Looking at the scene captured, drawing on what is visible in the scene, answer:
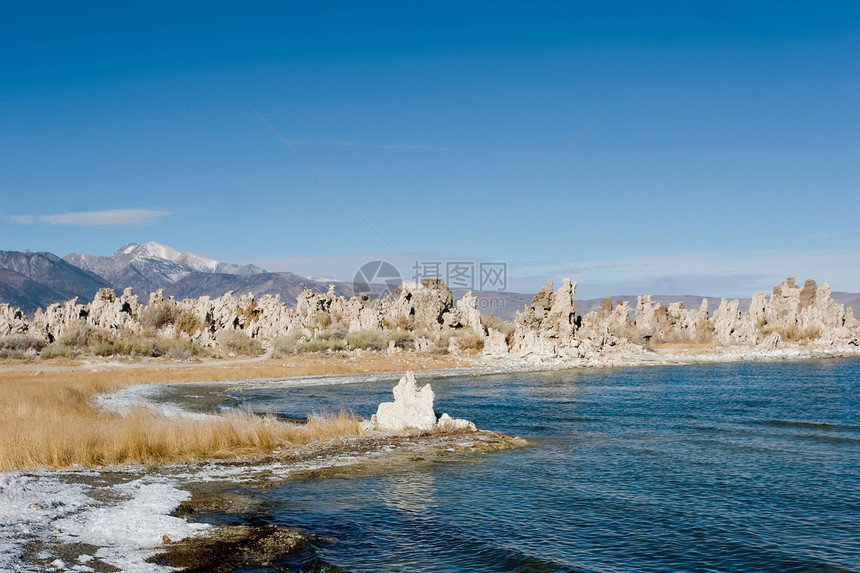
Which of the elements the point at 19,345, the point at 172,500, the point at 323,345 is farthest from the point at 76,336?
the point at 172,500

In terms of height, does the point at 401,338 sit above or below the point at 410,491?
above

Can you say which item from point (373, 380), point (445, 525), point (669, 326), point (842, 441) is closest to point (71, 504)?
point (445, 525)

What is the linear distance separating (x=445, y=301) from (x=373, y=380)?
49000mm

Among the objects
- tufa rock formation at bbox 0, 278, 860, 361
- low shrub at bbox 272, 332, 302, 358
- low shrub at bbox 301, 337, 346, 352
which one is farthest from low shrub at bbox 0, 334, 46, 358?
low shrub at bbox 301, 337, 346, 352

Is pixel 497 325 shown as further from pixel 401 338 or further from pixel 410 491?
pixel 410 491

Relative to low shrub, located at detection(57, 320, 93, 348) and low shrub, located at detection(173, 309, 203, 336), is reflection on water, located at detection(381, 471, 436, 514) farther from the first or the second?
low shrub, located at detection(173, 309, 203, 336)

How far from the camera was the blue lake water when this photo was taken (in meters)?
10.5

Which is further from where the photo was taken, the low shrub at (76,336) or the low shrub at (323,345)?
the low shrub at (323,345)

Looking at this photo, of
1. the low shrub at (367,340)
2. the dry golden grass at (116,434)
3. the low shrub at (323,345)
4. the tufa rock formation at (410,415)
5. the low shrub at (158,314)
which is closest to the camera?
the dry golden grass at (116,434)

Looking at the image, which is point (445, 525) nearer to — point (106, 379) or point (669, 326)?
point (106, 379)

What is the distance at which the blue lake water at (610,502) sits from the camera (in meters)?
10.5

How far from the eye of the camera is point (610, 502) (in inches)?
549

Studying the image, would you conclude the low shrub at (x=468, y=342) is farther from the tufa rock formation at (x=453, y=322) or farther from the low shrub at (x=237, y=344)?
the low shrub at (x=237, y=344)

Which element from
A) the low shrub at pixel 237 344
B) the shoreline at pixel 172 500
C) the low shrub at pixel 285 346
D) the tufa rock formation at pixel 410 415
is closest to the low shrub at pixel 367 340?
the low shrub at pixel 285 346
